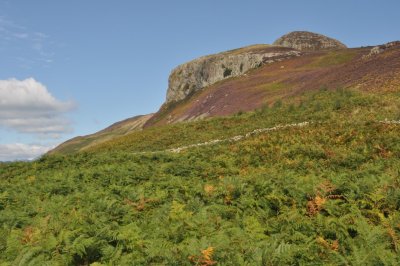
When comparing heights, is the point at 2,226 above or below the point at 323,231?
above

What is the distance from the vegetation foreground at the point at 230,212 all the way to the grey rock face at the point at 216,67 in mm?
71904

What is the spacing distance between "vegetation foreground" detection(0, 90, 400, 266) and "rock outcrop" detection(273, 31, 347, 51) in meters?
112

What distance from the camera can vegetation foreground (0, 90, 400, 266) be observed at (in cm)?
773

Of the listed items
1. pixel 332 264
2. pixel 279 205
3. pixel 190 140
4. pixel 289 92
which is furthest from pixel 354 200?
pixel 289 92

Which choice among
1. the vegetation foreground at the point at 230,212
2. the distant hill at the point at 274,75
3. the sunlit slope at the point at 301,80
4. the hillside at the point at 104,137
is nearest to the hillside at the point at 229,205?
the vegetation foreground at the point at 230,212

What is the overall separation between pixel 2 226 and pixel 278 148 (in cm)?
1626

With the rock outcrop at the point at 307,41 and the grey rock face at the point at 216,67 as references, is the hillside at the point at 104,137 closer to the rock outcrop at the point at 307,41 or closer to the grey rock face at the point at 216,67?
the grey rock face at the point at 216,67

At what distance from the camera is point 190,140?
39.3m

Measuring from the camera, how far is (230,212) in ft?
37.3

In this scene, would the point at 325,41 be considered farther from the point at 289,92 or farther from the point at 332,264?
the point at 332,264

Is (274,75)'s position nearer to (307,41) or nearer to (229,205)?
(229,205)

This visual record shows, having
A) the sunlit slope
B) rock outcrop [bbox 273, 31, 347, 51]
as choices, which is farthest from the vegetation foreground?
rock outcrop [bbox 273, 31, 347, 51]

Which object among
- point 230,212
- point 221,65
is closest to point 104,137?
point 221,65

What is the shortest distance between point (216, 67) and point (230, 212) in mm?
95252
